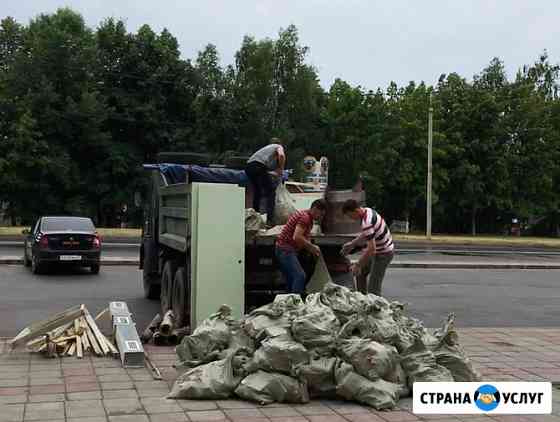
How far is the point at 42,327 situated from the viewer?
7988 mm

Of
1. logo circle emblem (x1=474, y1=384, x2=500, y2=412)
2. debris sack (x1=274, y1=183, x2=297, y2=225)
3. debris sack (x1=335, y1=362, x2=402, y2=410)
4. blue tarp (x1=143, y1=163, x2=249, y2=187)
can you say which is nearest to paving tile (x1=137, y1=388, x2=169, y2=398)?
debris sack (x1=335, y1=362, x2=402, y2=410)

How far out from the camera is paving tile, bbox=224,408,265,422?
548cm

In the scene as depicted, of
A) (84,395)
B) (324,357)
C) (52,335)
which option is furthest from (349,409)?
(52,335)

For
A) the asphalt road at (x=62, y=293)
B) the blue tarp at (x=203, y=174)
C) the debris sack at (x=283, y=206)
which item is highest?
the blue tarp at (x=203, y=174)

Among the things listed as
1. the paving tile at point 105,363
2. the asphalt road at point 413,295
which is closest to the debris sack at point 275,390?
the paving tile at point 105,363

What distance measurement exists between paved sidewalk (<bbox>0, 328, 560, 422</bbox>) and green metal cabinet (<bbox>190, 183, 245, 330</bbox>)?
734 mm

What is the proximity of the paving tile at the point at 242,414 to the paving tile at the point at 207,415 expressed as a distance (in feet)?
0.19

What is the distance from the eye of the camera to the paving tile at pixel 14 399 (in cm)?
586

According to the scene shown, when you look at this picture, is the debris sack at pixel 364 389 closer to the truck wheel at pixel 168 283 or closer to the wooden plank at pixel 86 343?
the wooden plank at pixel 86 343

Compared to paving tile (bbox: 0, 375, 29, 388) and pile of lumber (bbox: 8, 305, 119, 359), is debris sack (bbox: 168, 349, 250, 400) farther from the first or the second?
pile of lumber (bbox: 8, 305, 119, 359)

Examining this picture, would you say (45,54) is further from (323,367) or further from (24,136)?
(323,367)

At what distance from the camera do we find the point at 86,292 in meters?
14.3

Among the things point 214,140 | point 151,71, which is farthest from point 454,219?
point 151,71

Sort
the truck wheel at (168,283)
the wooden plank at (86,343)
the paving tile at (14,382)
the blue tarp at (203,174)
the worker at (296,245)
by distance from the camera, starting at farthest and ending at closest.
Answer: the blue tarp at (203,174) → the truck wheel at (168,283) → the worker at (296,245) → the wooden plank at (86,343) → the paving tile at (14,382)
